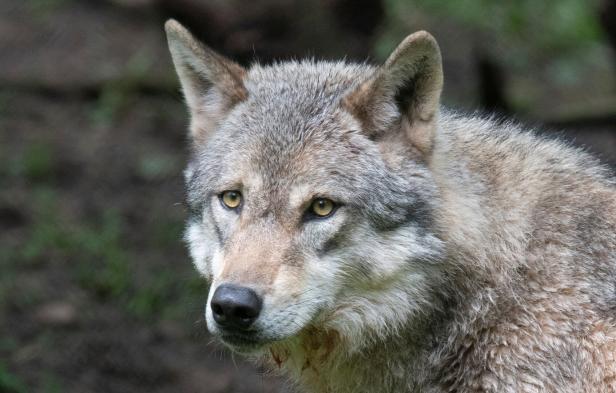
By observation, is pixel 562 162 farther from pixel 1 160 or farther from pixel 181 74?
pixel 1 160

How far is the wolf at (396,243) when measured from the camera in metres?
4.86

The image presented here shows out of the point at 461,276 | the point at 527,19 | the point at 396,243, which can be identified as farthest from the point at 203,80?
the point at 527,19

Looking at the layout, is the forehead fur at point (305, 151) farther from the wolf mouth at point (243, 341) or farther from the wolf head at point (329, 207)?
the wolf mouth at point (243, 341)

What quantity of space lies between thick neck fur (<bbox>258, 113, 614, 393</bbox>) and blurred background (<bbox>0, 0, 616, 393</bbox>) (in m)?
0.97

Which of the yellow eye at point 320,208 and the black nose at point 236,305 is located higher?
the yellow eye at point 320,208

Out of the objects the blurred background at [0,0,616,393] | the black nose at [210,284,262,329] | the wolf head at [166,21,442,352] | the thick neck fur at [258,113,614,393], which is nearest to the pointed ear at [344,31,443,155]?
the wolf head at [166,21,442,352]

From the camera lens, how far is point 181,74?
18.6ft

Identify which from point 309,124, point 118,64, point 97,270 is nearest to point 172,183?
point 97,270

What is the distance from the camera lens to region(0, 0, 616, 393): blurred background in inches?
321

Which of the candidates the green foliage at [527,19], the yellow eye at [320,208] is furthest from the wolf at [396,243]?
the green foliage at [527,19]

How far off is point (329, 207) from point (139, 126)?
6941mm

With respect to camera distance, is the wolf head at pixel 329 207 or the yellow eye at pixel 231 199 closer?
the wolf head at pixel 329 207

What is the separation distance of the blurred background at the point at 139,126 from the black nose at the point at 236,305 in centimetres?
177

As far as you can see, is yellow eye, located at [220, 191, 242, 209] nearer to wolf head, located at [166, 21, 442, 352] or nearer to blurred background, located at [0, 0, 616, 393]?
wolf head, located at [166, 21, 442, 352]
